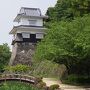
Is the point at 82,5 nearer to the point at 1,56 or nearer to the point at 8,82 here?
the point at 8,82

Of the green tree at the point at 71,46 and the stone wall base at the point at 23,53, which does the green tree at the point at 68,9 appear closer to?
the green tree at the point at 71,46

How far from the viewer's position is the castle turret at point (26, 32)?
1978 inches

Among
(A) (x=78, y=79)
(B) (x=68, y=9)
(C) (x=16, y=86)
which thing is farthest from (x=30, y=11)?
(C) (x=16, y=86)

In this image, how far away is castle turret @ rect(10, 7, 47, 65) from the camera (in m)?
50.2

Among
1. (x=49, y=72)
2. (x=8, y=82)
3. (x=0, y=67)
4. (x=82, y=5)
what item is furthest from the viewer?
(x=0, y=67)

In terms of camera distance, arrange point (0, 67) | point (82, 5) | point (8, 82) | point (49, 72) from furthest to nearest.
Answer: point (0, 67) → point (49, 72) → point (82, 5) → point (8, 82)

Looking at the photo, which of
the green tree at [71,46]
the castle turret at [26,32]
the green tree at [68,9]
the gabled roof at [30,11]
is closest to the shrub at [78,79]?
the green tree at [71,46]

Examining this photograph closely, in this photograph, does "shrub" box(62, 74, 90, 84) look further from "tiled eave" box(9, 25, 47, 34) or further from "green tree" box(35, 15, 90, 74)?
"tiled eave" box(9, 25, 47, 34)

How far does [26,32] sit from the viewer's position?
166ft

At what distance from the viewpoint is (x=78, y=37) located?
1205 inches

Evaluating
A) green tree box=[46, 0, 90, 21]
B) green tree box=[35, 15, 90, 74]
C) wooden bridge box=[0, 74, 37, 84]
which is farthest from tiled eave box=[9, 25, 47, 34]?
wooden bridge box=[0, 74, 37, 84]

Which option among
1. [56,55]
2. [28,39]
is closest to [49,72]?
[28,39]

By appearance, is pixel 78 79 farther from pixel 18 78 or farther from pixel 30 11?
pixel 30 11

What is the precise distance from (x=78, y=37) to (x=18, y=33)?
834 inches
